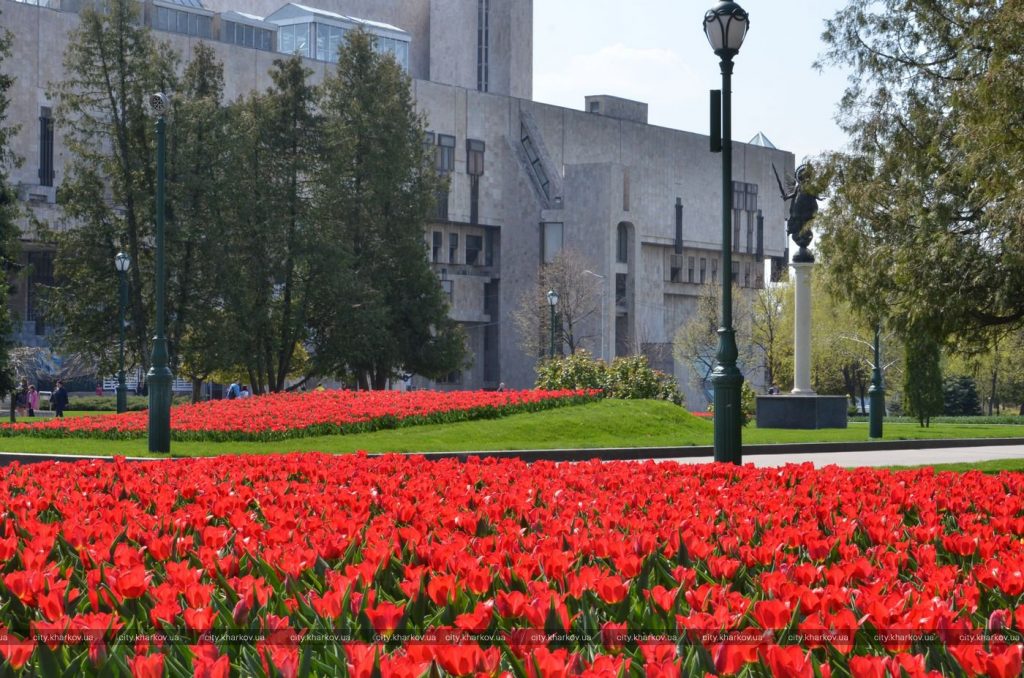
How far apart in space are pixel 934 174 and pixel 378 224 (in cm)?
2972

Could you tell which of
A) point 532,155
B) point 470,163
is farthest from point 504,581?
point 532,155

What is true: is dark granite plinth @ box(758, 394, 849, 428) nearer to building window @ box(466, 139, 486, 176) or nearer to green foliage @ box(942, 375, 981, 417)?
green foliage @ box(942, 375, 981, 417)

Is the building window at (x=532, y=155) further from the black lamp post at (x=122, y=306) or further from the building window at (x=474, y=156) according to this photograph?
the black lamp post at (x=122, y=306)

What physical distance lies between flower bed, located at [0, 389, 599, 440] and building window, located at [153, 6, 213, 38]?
56497 millimetres

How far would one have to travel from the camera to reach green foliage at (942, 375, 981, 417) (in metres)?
82.1

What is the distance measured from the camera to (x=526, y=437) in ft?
96.9

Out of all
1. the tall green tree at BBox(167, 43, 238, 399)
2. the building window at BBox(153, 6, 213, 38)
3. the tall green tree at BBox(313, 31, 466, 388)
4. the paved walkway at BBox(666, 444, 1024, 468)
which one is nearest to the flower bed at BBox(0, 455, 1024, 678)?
the paved walkway at BBox(666, 444, 1024, 468)

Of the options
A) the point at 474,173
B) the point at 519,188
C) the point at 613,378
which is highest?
the point at 474,173

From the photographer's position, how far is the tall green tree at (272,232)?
47.2 metres

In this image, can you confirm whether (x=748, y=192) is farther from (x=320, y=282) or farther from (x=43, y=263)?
(x=320, y=282)

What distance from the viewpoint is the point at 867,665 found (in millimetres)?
3340

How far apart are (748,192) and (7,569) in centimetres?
10564

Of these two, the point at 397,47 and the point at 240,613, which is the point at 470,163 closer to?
the point at 397,47

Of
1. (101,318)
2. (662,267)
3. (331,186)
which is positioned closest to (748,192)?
(662,267)
